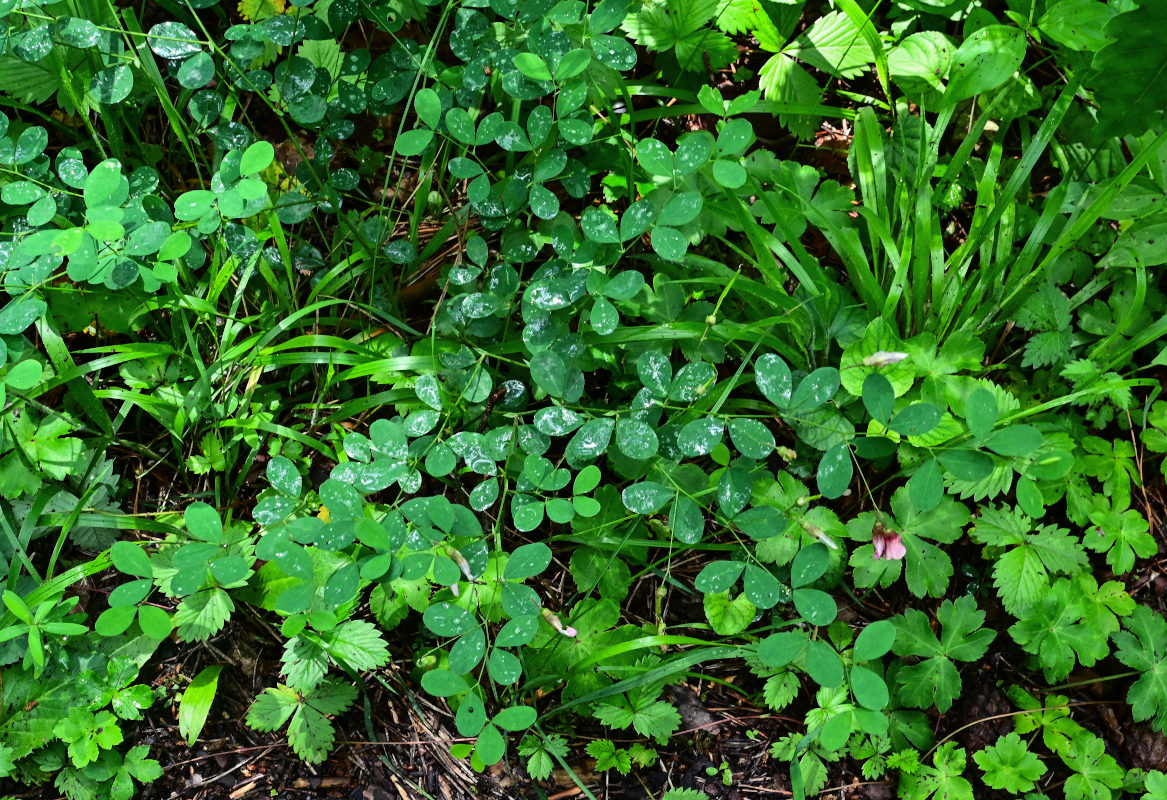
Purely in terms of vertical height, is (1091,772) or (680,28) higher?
(680,28)

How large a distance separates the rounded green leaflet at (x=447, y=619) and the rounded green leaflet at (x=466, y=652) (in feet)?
0.07

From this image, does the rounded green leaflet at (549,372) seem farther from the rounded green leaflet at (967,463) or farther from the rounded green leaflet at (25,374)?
the rounded green leaflet at (25,374)

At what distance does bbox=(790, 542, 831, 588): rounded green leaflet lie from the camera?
1716 millimetres

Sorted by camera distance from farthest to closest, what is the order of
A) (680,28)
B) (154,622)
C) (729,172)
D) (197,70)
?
1. (680,28)
2. (197,70)
3. (729,172)
4. (154,622)

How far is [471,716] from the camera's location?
1649mm

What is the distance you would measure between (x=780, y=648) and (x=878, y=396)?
1.84ft

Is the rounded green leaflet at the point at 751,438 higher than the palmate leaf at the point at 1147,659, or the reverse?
the rounded green leaflet at the point at 751,438

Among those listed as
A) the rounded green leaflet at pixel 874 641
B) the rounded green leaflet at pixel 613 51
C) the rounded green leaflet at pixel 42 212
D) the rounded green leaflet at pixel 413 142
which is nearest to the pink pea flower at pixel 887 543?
the rounded green leaflet at pixel 874 641

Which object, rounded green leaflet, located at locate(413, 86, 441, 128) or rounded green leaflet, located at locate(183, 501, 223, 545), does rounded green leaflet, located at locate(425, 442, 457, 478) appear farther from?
rounded green leaflet, located at locate(413, 86, 441, 128)

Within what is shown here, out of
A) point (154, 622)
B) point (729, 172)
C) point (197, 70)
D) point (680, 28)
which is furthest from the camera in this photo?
point (680, 28)

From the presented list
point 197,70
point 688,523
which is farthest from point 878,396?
point 197,70

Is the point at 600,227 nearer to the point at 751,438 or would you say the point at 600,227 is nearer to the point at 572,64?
the point at 572,64

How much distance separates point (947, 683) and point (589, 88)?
1.72 meters

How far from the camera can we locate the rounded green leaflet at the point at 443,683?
167 cm
